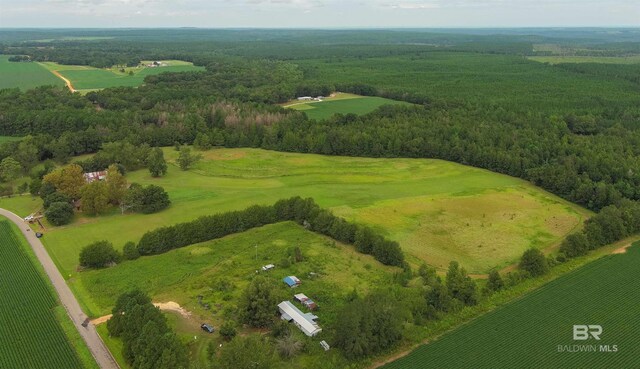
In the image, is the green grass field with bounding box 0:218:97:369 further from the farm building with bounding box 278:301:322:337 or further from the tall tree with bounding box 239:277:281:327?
the farm building with bounding box 278:301:322:337

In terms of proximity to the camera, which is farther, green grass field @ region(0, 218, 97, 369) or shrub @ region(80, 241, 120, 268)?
shrub @ region(80, 241, 120, 268)

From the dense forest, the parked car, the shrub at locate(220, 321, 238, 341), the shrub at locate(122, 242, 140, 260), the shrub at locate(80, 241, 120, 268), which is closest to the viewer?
the shrub at locate(220, 321, 238, 341)

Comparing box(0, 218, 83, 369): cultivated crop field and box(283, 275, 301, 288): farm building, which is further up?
box(283, 275, 301, 288): farm building

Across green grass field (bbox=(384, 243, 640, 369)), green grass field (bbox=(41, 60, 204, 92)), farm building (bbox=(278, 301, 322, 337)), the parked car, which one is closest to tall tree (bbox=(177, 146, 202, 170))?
farm building (bbox=(278, 301, 322, 337))

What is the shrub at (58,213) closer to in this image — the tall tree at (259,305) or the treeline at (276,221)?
the treeline at (276,221)

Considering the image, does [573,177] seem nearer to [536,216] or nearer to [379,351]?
[536,216]

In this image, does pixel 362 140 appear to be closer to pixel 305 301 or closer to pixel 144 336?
pixel 305 301

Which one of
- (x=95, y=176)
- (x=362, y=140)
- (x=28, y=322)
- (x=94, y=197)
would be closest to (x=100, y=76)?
(x=95, y=176)
